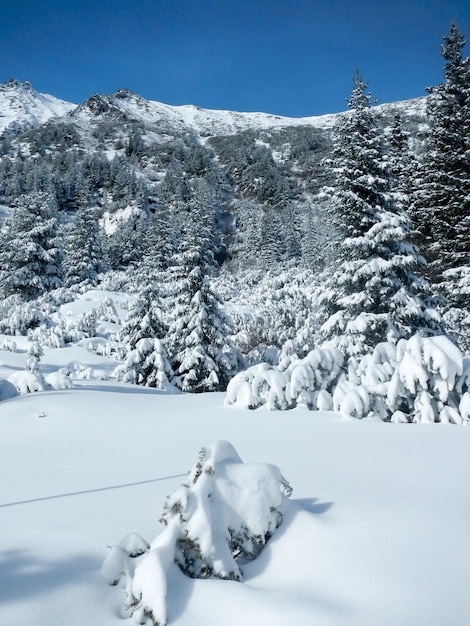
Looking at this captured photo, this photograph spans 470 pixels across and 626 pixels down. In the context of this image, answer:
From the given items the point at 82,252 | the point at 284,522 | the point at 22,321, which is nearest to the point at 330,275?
the point at 284,522

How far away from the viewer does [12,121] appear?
119000 millimetres

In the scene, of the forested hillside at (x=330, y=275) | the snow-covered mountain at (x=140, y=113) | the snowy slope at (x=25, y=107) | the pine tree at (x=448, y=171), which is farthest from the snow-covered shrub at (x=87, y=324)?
the snowy slope at (x=25, y=107)

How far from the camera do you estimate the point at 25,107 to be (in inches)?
5379

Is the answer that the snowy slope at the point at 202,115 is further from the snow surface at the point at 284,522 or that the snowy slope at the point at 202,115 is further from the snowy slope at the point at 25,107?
the snow surface at the point at 284,522

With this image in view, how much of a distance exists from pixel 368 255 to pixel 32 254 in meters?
21.8

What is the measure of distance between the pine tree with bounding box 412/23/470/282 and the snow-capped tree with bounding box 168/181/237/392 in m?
7.84

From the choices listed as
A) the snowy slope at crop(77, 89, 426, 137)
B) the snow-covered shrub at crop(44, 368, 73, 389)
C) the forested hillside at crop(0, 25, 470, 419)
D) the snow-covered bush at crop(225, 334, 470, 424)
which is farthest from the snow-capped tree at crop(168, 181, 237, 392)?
the snowy slope at crop(77, 89, 426, 137)

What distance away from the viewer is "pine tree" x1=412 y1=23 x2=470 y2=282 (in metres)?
13.8

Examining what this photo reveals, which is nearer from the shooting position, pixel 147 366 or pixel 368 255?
pixel 368 255

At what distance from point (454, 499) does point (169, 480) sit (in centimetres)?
223

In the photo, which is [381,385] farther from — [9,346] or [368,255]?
[9,346]

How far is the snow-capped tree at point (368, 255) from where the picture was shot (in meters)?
10.6

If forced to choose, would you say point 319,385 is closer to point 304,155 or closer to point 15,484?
point 15,484

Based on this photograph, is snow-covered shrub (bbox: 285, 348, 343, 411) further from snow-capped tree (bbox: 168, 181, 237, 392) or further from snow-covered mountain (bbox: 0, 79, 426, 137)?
snow-covered mountain (bbox: 0, 79, 426, 137)
